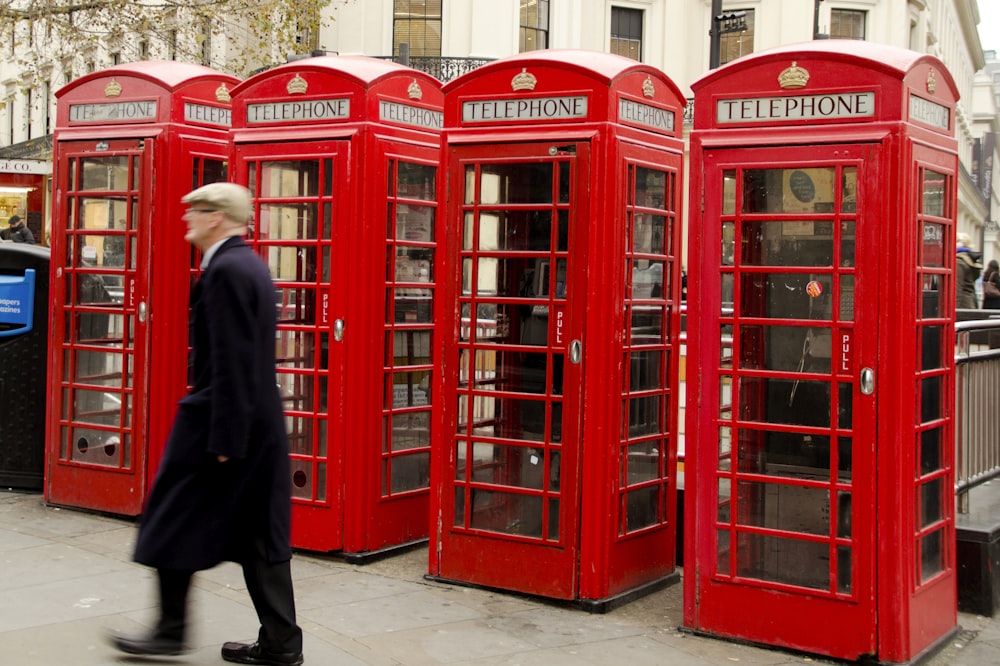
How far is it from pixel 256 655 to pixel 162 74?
428 centimetres

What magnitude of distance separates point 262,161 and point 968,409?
411 cm

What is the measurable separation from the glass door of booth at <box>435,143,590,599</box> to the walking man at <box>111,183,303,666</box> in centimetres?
168

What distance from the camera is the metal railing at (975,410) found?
652 cm

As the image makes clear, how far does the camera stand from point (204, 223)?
469 cm

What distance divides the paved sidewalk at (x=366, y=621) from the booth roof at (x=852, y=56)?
2508mm

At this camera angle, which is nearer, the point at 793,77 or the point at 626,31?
the point at 793,77

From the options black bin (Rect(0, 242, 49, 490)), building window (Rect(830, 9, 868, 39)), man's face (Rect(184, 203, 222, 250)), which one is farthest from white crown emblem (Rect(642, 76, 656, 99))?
building window (Rect(830, 9, 868, 39))

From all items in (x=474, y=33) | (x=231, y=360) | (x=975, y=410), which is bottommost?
(x=975, y=410)

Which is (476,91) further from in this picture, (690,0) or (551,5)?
(690,0)

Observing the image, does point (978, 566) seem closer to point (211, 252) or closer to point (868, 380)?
point (868, 380)

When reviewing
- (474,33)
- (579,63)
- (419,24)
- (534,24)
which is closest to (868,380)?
(579,63)

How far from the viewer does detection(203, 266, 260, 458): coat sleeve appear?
175 inches

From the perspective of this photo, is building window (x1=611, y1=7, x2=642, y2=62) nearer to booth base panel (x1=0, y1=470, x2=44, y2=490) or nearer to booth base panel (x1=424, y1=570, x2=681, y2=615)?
booth base panel (x1=0, y1=470, x2=44, y2=490)

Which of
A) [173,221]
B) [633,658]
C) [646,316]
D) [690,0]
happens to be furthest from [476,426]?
[690,0]
